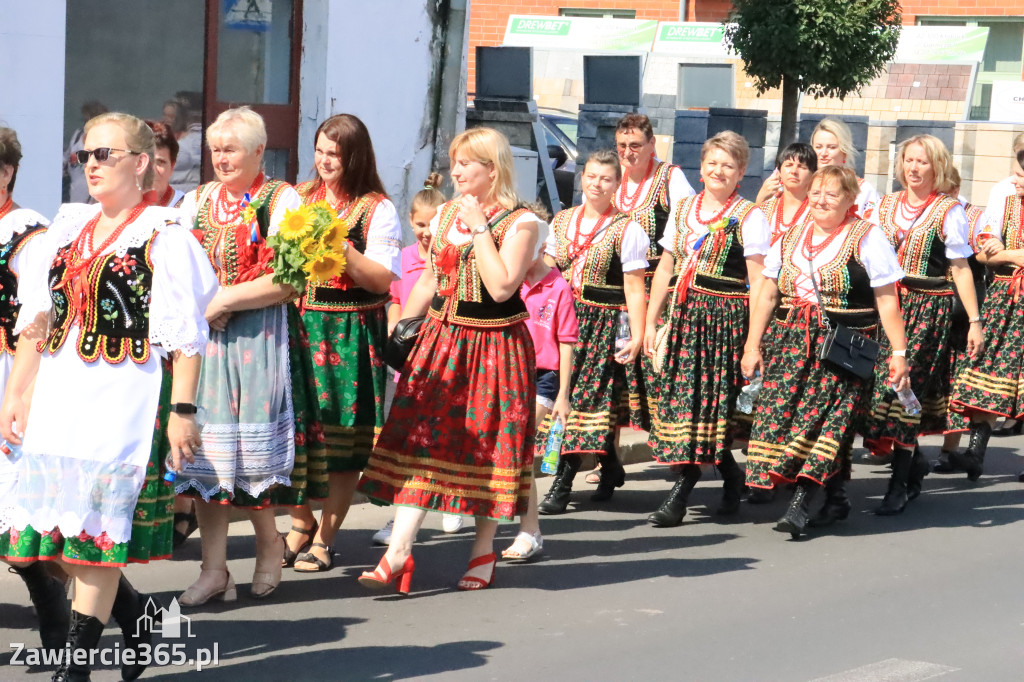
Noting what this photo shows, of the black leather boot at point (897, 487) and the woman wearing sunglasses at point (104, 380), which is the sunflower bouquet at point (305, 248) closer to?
the woman wearing sunglasses at point (104, 380)

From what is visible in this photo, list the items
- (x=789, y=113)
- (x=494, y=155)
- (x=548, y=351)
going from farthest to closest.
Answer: (x=789, y=113)
(x=548, y=351)
(x=494, y=155)

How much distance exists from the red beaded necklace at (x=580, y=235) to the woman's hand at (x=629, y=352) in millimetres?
538

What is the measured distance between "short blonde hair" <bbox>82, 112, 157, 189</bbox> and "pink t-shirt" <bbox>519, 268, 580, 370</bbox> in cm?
251

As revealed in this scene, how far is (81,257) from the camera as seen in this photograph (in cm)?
479

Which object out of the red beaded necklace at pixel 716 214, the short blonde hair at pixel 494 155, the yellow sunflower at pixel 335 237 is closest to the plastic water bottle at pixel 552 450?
the short blonde hair at pixel 494 155

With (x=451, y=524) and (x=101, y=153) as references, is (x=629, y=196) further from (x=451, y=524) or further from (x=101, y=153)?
(x=101, y=153)

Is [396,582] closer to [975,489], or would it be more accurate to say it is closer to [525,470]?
[525,470]

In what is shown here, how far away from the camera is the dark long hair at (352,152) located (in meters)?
6.59

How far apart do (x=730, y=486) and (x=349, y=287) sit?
2663mm

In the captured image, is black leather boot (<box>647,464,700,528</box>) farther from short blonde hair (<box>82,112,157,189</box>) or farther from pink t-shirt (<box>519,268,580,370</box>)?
short blonde hair (<box>82,112,157,189</box>)

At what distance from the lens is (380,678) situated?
530 centimetres

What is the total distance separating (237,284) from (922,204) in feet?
14.5

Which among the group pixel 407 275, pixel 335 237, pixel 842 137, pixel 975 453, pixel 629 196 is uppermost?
pixel 842 137

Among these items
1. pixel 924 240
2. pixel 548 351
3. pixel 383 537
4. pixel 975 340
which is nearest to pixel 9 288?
pixel 383 537
